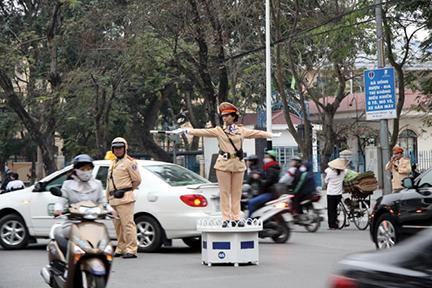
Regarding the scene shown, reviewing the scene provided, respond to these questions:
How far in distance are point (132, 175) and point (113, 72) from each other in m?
22.9

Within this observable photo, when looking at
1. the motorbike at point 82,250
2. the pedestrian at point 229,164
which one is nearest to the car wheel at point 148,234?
the pedestrian at point 229,164

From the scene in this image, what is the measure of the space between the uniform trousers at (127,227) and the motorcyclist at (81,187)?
3.83 meters

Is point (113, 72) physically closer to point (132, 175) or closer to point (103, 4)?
point (103, 4)

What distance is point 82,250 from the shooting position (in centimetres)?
855

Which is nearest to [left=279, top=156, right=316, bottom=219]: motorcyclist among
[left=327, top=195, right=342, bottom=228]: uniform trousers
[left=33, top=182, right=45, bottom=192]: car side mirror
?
[left=327, top=195, right=342, bottom=228]: uniform trousers

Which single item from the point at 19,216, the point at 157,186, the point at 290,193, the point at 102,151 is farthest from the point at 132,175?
the point at 102,151

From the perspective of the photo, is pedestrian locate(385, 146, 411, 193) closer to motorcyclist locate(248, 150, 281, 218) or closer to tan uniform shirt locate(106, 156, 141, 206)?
motorcyclist locate(248, 150, 281, 218)

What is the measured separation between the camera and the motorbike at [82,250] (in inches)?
336

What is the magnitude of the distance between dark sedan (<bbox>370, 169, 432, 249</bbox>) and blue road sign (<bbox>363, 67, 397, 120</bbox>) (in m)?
6.88

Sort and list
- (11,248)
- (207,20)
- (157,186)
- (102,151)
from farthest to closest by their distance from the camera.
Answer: (102,151)
(207,20)
(11,248)
(157,186)

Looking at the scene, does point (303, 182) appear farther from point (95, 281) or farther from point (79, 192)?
point (95, 281)

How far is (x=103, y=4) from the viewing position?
1302 inches

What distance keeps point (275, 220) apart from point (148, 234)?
282 centimetres

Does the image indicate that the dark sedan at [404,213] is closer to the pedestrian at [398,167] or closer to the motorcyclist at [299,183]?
the motorcyclist at [299,183]
